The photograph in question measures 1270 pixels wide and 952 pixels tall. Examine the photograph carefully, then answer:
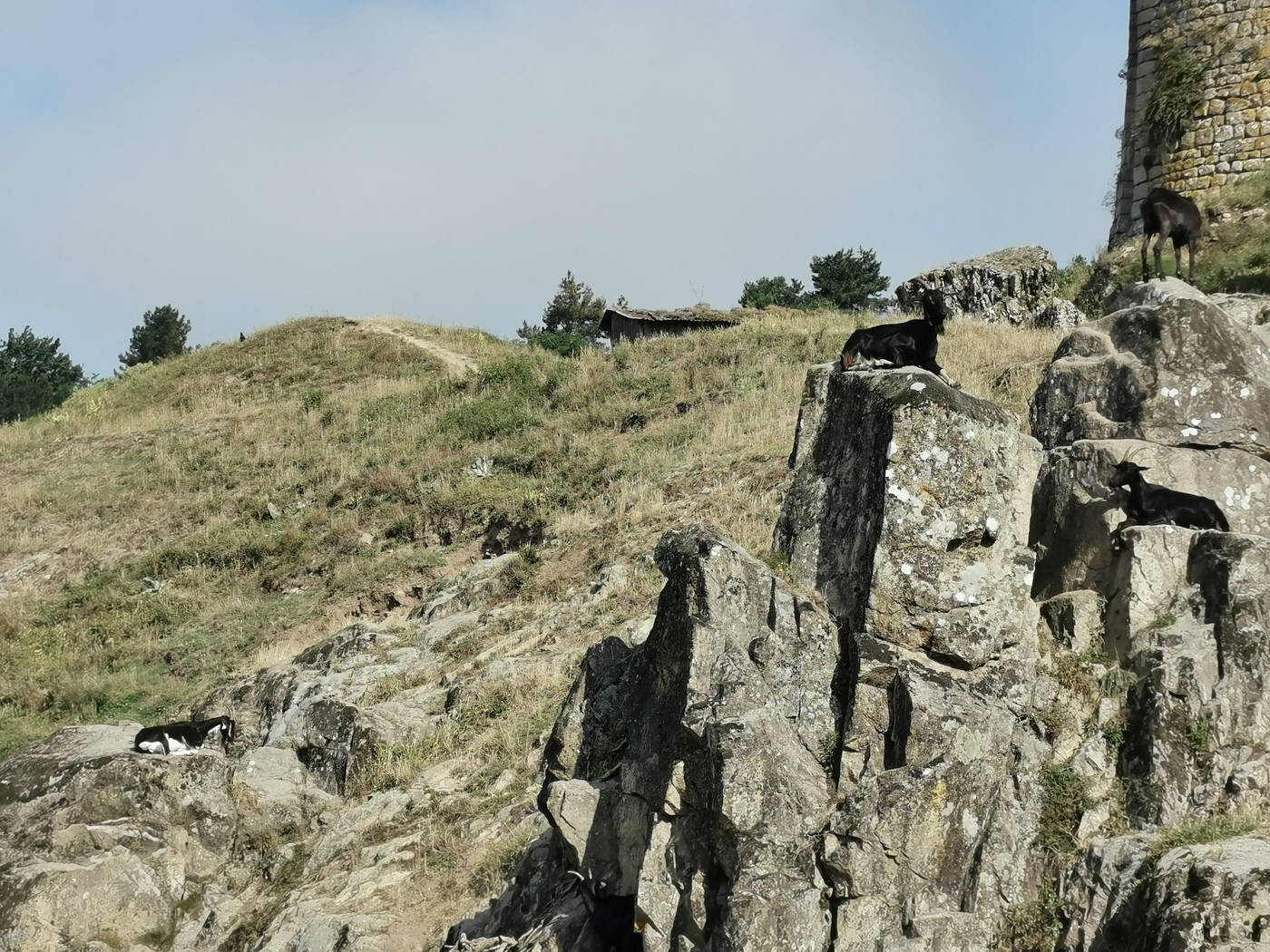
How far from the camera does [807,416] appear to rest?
13.2 m

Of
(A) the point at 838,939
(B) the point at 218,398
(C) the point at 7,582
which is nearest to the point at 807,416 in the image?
(A) the point at 838,939

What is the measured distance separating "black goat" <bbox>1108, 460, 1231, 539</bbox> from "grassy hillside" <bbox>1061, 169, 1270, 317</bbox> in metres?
14.3

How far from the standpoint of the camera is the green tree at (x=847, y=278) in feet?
177

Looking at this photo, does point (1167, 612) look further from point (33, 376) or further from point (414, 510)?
point (33, 376)

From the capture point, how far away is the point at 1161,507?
1071cm

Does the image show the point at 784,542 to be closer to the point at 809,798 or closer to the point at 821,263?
the point at 809,798

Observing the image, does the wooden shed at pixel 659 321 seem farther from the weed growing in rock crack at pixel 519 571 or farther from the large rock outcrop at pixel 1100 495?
the large rock outcrop at pixel 1100 495

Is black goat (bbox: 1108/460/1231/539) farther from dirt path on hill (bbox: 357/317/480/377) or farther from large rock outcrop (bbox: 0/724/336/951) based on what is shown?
dirt path on hill (bbox: 357/317/480/377)

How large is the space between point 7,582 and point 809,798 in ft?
76.3

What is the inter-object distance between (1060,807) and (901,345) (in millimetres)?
5092

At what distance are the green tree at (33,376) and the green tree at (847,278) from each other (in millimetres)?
35481

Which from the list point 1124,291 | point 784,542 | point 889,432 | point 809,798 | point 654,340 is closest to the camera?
point 809,798

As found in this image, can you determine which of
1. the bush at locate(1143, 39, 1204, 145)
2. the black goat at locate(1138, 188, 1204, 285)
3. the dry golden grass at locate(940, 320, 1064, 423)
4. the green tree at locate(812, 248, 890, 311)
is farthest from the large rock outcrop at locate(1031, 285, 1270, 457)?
the green tree at locate(812, 248, 890, 311)

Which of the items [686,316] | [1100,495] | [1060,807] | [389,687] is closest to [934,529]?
[1100,495]
